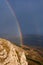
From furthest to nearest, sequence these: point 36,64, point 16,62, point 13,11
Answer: point 13,11
point 36,64
point 16,62

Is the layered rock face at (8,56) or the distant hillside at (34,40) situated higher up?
the distant hillside at (34,40)

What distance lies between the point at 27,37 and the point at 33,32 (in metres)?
0.36

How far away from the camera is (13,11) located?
6.66 metres

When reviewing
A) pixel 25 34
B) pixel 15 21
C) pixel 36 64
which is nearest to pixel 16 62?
pixel 36 64

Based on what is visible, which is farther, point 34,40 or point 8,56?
point 34,40

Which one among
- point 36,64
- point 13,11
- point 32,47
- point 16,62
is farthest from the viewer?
point 13,11

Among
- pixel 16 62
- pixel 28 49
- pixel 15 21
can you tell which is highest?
pixel 15 21

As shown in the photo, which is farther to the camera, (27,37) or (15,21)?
(15,21)

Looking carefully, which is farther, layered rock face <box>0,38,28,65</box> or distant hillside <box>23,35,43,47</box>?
distant hillside <box>23,35,43,47</box>

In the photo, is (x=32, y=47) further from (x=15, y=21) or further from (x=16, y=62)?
(x=16, y=62)

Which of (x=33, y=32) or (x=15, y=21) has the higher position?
(x=15, y=21)

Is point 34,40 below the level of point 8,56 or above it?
above

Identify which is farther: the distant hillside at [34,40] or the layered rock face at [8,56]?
the distant hillside at [34,40]

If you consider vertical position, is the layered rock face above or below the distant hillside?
below
